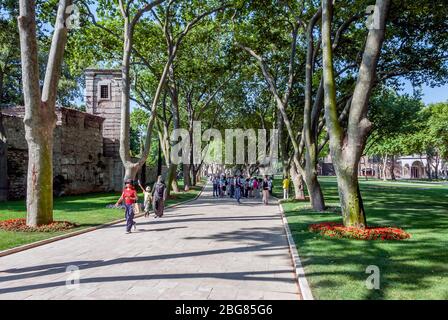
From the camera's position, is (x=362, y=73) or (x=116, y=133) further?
(x=116, y=133)

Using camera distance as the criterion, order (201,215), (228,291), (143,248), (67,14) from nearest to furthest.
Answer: (228,291) < (143,248) < (67,14) < (201,215)

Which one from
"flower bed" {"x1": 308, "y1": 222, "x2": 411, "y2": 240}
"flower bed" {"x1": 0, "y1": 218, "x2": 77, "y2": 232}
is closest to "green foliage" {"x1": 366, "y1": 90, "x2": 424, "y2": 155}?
"flower bed" {"x1": 308, "y1": 222, "x2": 411, "y2": 240}

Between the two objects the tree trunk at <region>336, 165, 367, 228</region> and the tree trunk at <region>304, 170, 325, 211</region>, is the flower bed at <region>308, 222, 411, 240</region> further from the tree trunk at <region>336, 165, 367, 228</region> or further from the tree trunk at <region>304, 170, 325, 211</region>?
the tree trunk at <region>304, 170, 325, 211</region>

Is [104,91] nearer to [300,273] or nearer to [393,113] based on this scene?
[393,113]

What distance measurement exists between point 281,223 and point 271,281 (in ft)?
23.3

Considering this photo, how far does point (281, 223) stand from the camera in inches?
519

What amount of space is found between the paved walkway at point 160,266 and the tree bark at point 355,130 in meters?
2.29

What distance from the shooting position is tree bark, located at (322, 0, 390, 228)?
9750 mm

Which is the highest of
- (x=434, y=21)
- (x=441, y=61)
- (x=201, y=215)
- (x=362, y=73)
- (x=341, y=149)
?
(x=434, y=21)

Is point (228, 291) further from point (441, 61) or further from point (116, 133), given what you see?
point (116, 133)

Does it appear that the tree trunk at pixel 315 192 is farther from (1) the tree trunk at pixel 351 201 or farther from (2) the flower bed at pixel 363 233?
(2) the flower bed at pixel 363 233

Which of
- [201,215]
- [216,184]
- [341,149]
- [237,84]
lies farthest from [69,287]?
[237,84]

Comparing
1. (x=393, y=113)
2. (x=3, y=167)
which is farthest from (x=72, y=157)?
(x=393, y=113)

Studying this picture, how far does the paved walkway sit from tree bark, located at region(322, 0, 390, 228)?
229 cm
